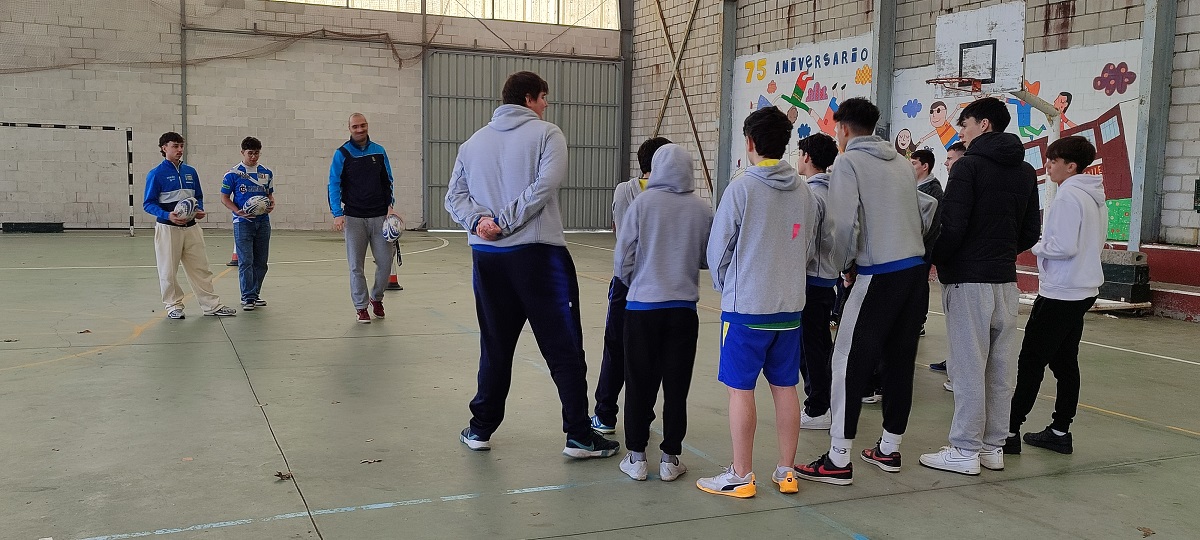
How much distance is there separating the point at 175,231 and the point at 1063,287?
6.90 m

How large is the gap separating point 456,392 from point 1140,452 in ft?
12.4

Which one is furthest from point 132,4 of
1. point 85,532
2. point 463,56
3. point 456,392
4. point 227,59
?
point 85,532

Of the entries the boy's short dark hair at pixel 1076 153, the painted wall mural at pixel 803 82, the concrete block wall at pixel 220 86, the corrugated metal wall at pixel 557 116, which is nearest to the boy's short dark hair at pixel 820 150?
the boy's short dark hair at pixel 1076 153

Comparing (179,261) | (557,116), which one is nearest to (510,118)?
(179,261)

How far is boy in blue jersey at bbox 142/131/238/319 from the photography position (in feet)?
25.3

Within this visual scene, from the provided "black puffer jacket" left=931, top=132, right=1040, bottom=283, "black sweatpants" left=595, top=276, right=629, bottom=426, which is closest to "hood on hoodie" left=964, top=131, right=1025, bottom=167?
"black puffer jacket" left=931, top=132, right=1040, bottom=283

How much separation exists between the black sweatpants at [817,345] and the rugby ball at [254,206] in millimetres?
5603

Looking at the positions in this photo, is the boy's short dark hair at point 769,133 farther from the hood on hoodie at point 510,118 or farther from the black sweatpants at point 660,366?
the hood on hoodie at point 510,118

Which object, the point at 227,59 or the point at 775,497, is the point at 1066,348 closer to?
the point at 775,497

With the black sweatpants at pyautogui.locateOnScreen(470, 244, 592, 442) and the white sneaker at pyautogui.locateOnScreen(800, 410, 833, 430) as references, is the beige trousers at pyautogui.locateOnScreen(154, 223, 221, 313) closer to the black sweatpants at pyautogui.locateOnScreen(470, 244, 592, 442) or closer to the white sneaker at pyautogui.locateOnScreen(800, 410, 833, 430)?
the black sweatpants at pyautogui.locateOnScreen(470, 244, 592, 442)

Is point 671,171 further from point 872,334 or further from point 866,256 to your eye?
point 872,334

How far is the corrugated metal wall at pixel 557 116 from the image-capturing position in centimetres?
2031

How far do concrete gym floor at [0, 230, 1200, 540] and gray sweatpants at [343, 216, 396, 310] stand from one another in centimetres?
40

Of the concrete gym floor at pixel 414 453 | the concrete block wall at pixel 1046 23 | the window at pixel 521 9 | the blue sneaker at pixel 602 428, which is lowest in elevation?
the concrete gym floor at pixel 414 453
